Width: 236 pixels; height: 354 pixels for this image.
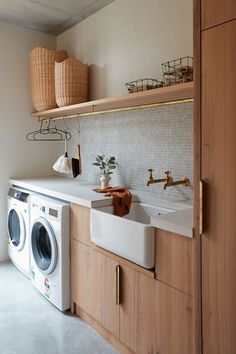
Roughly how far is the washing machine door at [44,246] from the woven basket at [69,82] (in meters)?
1.17

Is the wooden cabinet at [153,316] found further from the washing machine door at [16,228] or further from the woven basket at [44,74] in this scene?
the woven basket at [44,74]

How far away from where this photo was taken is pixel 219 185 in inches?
48.4

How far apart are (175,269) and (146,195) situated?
1.00 m

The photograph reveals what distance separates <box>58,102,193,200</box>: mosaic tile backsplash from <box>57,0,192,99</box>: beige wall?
291 mm

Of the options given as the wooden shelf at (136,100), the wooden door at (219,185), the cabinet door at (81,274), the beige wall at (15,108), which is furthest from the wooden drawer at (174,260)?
the beige wall at (15,108)

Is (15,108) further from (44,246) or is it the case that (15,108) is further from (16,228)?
(44,246)

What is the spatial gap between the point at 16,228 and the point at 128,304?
6.14ft

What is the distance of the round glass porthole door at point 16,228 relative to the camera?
3.12 meters

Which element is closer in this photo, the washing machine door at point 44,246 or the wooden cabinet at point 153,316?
the wooden cabinet at point 153,316

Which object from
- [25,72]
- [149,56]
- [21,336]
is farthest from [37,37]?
[21,336]

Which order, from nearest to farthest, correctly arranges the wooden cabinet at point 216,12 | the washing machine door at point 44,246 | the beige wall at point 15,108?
the wooden cabinet at point 216,12, the washing machine door at point 44,246, the beige wall at point 15,108

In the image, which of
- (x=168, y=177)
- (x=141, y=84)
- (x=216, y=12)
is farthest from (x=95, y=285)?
(x=216, y=12)

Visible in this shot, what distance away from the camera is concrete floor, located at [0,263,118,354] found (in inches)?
80.7

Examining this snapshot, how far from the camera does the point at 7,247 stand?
364 cm
